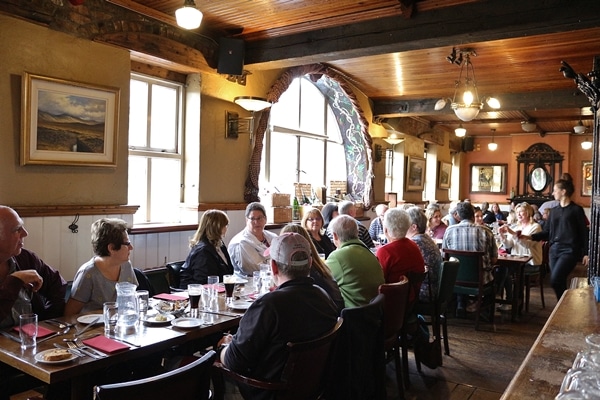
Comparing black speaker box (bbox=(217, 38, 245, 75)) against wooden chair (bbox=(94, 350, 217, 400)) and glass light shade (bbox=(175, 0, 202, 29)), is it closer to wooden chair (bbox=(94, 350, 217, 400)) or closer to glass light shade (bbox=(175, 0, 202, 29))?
glass light shade (bbox=(175, 0, 202, 29))

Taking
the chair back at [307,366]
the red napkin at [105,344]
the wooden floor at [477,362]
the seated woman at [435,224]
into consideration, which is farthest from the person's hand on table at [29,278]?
the seated woman at [435,224]

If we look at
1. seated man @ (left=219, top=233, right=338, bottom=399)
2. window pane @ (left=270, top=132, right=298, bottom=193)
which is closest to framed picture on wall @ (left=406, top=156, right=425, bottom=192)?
window pane @ (left=270, top=132, right=298, bottom=193)

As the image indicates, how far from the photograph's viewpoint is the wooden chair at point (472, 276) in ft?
17.1

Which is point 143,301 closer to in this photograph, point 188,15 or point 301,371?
point 301,371

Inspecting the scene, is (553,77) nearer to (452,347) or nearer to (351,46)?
(351,46)

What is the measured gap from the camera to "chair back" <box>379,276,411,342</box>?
9.99 feet

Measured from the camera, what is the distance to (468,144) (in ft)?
48.5

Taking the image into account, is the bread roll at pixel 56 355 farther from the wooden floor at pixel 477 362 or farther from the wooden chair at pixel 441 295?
the wooden chair at pixel 441 295

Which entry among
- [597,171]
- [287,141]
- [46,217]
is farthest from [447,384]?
[287,141]

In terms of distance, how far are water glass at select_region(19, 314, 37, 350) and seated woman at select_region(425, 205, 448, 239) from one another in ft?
17.9

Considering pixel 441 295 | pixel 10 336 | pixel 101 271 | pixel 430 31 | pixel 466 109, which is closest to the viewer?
pixel 10 336

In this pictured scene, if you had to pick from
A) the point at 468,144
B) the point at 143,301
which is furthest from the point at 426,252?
the point at 468,144

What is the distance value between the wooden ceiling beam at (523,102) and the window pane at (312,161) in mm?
1689

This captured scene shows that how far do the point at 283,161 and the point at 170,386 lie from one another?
19.4 feet
